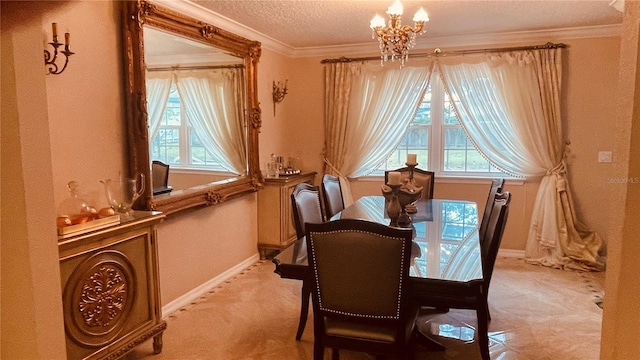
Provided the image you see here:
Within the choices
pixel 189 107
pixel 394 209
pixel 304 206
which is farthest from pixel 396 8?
pixel 189 107

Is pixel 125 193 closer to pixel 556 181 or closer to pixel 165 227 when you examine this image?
pixel 165 227

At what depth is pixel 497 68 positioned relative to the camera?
15.8 ft

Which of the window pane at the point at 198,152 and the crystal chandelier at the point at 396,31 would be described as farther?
the window pane at the point at 198,152

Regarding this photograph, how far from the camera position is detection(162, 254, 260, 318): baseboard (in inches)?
139

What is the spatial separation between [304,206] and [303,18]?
185 centimetres

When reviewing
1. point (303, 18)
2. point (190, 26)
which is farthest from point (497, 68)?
point (190, 26)

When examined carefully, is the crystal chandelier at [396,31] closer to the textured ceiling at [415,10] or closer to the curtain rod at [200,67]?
the textured ceiling at [415,10]

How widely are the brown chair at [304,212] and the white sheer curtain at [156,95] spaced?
3.77ft

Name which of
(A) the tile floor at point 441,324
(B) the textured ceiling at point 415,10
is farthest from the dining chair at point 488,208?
(B) the textured ceiling at point 415,10

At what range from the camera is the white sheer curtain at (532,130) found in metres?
4.62

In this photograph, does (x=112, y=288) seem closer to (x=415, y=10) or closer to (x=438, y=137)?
(x=415, y=10)

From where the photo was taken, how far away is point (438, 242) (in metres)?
2.76

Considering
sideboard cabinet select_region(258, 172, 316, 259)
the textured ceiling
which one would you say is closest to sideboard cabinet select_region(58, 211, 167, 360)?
the textured ceiling

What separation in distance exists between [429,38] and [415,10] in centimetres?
123
